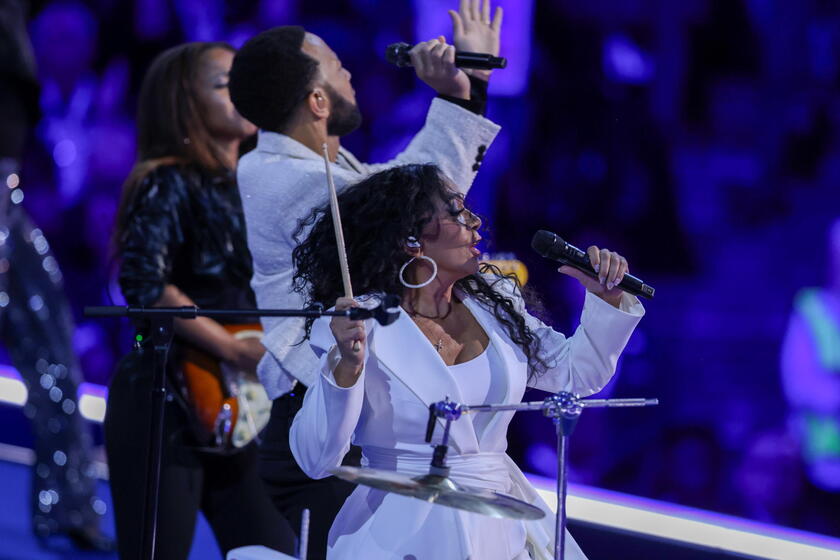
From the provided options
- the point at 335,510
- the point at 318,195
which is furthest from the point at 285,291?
the point at 335,510

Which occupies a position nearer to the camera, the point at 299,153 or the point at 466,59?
the point at 466,59

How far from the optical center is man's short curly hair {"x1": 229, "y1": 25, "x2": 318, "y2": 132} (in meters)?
2.76

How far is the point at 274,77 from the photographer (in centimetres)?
275

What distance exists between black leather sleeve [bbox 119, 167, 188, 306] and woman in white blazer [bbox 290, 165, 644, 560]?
2.33ft

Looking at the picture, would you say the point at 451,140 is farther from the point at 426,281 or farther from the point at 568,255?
the point at 568,255

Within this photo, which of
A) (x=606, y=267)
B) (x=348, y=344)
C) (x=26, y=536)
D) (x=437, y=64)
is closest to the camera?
(x=348, y=344)

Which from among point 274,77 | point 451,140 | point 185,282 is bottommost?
point 185,282

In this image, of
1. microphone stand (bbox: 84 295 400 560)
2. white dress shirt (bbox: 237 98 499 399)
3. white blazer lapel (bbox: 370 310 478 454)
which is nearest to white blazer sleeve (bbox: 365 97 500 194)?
white dress shirt (bbox: 237 98 499 399)

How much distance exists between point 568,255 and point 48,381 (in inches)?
100

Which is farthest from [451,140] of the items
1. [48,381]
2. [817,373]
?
[48,381]

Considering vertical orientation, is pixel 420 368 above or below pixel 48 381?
above

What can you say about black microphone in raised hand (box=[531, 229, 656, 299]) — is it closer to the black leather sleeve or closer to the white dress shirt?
the white dress shirt

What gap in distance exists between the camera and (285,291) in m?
2.71

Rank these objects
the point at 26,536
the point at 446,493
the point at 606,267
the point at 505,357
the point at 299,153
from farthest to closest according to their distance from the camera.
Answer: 1. the point at 26,536
2. the point at 299,153
3. the point at 505,357
4. the point at 606,267
5. the point at 446,493
